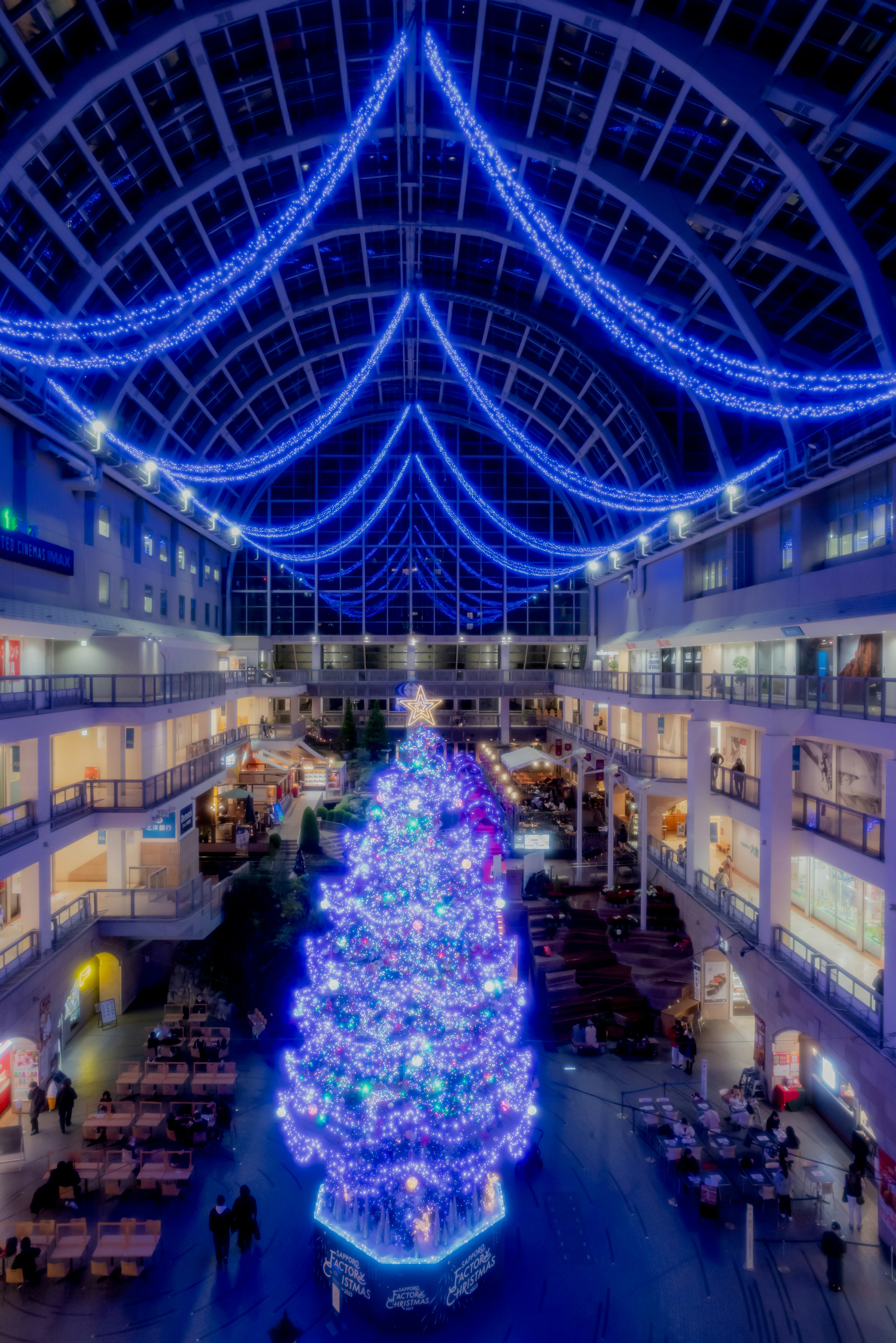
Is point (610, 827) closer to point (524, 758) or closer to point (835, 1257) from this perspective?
point (524, 758)

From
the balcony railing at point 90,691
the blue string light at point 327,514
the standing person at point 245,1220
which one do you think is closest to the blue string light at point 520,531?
the blue string light at point 327,514

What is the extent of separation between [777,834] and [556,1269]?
29.4 feet

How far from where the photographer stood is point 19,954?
1314 cm

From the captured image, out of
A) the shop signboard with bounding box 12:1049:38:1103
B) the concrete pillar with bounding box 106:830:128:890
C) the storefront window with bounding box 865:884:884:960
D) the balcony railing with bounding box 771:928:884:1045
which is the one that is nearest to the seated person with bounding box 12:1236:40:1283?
the shop signboard with bounding box 12:1049:38:1103

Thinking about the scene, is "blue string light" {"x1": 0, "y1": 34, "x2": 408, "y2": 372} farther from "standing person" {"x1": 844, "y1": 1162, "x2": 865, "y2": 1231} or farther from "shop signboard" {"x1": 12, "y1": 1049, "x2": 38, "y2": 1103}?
"standing person" {"x1": 844, "y1": 1162, "x2": 865, "y2": 1231}

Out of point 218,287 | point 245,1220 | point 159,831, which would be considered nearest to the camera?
point 245,1220

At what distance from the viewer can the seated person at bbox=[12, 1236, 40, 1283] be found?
9.05m

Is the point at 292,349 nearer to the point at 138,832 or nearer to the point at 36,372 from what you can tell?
the point at 36,372

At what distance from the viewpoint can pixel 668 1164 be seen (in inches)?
448

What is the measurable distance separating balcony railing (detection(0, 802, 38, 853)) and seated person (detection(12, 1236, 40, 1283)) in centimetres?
593

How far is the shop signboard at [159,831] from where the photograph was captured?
17453 millimetres

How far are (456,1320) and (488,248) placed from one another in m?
29.8

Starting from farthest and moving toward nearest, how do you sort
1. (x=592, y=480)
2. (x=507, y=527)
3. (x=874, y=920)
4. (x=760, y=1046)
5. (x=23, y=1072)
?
(x=507, y=527), (x=592, y=480), (x=874, y=920), (x=760, y=1046), (x=23, y=1072)

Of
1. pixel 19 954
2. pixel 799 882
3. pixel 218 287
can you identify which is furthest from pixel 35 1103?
pixel 799 882
